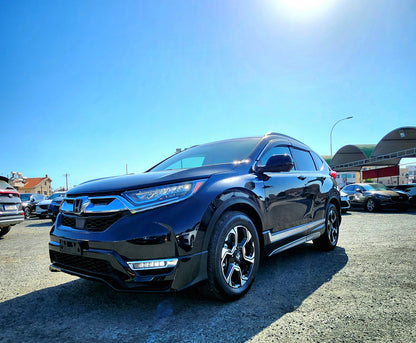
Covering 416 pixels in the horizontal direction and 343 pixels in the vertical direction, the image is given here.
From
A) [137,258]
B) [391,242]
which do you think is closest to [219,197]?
[137,258]

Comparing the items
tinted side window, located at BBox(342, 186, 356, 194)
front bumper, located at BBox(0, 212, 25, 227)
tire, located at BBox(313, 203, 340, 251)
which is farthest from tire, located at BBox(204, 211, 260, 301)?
tinted side window, located at BBox(342, 186, 356, 194)

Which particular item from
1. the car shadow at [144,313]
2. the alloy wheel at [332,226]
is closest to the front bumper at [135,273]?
the car shadow at [144,313]

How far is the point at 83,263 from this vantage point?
7.81 ft

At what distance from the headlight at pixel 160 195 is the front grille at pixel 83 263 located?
0.53 m

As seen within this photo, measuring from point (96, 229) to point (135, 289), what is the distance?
596 millimetres

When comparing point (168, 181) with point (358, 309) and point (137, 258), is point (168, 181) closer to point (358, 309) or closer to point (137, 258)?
point (137, 258)

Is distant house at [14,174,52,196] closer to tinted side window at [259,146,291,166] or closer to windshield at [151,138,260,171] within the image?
windshield at [151,138,260,171]

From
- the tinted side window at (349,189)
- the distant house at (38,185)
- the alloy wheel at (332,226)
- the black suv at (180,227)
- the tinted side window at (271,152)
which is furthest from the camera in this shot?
the distant house at (38,185)

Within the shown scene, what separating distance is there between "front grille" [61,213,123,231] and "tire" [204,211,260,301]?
0.84m

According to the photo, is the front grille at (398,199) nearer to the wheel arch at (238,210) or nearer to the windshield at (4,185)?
the wheel arch at (238,210)

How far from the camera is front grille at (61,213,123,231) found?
7.61ft

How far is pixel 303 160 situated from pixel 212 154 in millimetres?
1567

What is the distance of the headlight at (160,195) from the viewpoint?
231cm

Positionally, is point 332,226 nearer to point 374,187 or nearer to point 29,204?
point 374,187
